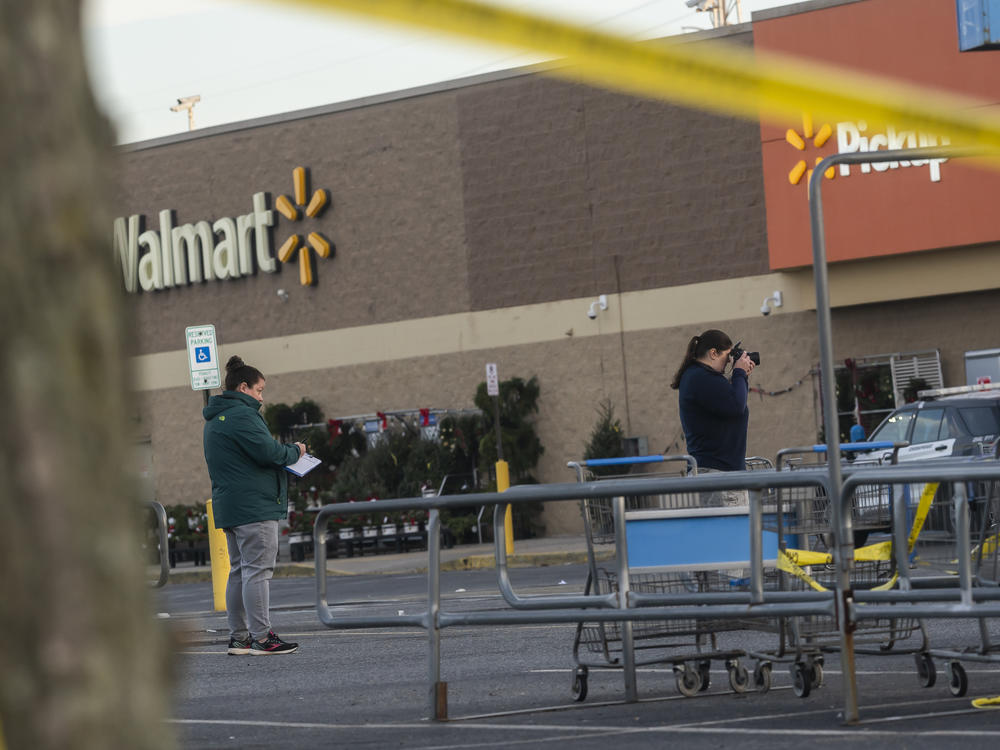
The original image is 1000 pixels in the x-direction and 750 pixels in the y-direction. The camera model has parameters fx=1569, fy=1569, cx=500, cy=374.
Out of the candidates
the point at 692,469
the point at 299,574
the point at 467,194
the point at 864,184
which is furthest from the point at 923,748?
the point at 467,194

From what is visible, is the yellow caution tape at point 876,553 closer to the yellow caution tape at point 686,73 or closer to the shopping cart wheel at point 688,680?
the shopping cart wheel at point 688,680

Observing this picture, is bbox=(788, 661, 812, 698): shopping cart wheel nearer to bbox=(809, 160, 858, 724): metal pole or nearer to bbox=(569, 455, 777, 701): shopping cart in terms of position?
bbox=(569, 455, 777, 701): shopping cart

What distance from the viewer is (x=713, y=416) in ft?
29.1

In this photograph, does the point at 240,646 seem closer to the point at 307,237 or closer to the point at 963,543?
the point at 963,543

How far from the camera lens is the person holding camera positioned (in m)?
8.79

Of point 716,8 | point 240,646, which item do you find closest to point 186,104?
point 716,8

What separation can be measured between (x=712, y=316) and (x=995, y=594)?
20.9 m

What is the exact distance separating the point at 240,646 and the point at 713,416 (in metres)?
3.94

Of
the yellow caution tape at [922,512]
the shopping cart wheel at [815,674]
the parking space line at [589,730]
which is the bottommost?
the parking space line at [589,730]

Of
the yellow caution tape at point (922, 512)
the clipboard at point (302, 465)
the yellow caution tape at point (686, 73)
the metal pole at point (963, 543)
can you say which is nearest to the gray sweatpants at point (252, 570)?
the clipboard at point (302, 465)

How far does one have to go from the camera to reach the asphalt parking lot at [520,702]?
6367 millimetres

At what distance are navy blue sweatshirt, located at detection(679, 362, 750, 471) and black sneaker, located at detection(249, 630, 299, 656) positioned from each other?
3.43 meters

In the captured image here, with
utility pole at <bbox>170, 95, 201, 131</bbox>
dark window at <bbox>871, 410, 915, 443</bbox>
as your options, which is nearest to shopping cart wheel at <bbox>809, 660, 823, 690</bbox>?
dark window at <bbox>871, 410, 915, 443</bbox>

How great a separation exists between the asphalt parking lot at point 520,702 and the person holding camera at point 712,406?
1.21 metres
